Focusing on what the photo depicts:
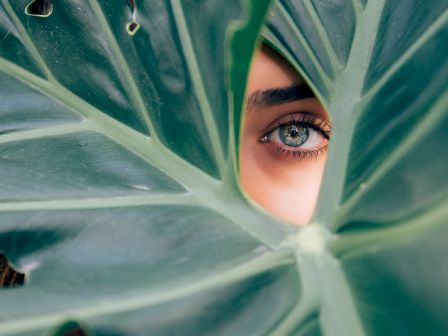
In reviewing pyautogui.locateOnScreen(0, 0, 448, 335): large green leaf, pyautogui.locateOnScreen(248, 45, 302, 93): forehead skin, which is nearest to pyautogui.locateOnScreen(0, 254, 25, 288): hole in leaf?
pyautogui.locateOnScreen(0, 0, 448, 335): large green leaf

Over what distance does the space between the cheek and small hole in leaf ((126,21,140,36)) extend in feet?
0.95

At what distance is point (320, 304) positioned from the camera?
42 centimetres

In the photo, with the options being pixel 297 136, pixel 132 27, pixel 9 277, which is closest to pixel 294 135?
pixel 297 136

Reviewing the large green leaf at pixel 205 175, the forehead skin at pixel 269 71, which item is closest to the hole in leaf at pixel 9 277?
the large green leaf at pixel 205 175

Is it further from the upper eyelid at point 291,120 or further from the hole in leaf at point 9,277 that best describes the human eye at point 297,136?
the hole in leaf at point 9,277

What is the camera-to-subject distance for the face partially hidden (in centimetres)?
81

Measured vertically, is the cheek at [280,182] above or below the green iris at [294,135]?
below

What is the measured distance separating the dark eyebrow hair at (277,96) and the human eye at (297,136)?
0.07 meters

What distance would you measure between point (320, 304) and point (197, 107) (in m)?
0.22

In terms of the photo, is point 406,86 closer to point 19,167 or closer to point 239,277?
point 239,277

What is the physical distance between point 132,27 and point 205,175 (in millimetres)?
205

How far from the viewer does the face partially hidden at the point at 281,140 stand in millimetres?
808

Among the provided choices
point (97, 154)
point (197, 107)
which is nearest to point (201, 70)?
point (197, 107)

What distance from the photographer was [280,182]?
909mm
